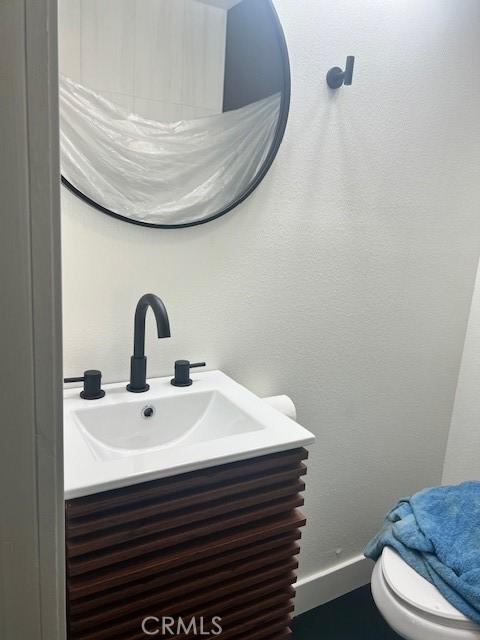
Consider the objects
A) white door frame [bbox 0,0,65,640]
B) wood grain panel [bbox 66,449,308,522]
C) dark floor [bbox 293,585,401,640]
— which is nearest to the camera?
white door frame [bbox 0,0,65,640]

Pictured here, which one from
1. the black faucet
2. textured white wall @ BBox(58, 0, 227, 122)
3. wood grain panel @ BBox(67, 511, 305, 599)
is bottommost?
wood grain panel @ BBox(67, 511, 305, 599)

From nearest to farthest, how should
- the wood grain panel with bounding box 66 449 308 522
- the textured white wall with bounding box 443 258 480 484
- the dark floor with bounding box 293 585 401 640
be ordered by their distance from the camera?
the wood grain panel with bounding box 66 449 308 522 → the dark floor with bounding box 293 585 401 640 → the textured white wall with bounding box 443 258 480 484

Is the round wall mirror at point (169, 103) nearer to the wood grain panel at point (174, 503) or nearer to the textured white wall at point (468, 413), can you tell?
the wood grain panel at point (174, 503)

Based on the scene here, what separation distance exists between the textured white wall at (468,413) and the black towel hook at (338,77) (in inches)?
37.2

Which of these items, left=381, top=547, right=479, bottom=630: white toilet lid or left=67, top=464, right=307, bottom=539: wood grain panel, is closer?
left=67, top=464, right=307, bottom=539: wood grain panel

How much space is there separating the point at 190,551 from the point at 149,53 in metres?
1.14

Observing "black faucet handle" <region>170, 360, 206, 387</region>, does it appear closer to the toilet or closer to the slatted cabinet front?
the slatted cabinet front

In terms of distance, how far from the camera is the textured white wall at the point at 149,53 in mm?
1122

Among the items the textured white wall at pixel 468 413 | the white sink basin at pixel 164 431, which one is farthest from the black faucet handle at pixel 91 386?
the textured white wall at pixel 468 413

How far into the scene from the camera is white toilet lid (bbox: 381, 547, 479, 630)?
1.23 m

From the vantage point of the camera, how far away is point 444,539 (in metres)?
1.36

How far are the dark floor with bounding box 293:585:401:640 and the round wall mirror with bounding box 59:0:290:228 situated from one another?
55.9 inches

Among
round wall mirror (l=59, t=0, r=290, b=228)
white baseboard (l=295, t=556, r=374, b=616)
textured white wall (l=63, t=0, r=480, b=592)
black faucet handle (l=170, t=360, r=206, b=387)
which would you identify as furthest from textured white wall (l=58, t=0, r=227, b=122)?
white baseboard (l=295, t=556, r=374, b=616)

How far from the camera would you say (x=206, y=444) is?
1.03 m
